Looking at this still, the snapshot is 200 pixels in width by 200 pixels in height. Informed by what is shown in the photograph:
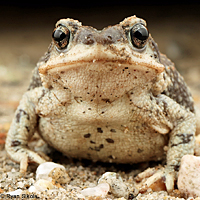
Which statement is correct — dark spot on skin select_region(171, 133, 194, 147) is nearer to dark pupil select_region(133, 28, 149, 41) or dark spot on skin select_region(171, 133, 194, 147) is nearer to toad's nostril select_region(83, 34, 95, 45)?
dark pupil select_region(133, 28, 149, 41)

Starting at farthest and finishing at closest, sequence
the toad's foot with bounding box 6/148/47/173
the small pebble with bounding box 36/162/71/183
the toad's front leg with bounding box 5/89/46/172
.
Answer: the toad's front leg with bounding box 5/89/46/172, the toad's foot with bounding box 6/148/47/173, the small pebble with bounding box 36/162/71/183

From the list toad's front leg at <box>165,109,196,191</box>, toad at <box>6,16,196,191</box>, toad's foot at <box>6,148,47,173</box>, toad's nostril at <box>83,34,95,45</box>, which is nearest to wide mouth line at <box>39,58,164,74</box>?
toad at <box>6,16,196,191</box>

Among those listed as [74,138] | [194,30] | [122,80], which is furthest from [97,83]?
[194,30]

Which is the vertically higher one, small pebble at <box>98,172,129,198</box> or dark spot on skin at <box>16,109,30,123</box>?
dark spot on skin at <box>16,109,30,123</box>

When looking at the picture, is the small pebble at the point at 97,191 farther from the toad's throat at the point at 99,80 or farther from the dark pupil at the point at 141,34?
the dark pupil at the point at 141,34

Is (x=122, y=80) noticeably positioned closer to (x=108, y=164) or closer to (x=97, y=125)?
(x=97, y=125)

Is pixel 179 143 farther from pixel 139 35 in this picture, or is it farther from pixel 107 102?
pixel 139 35
